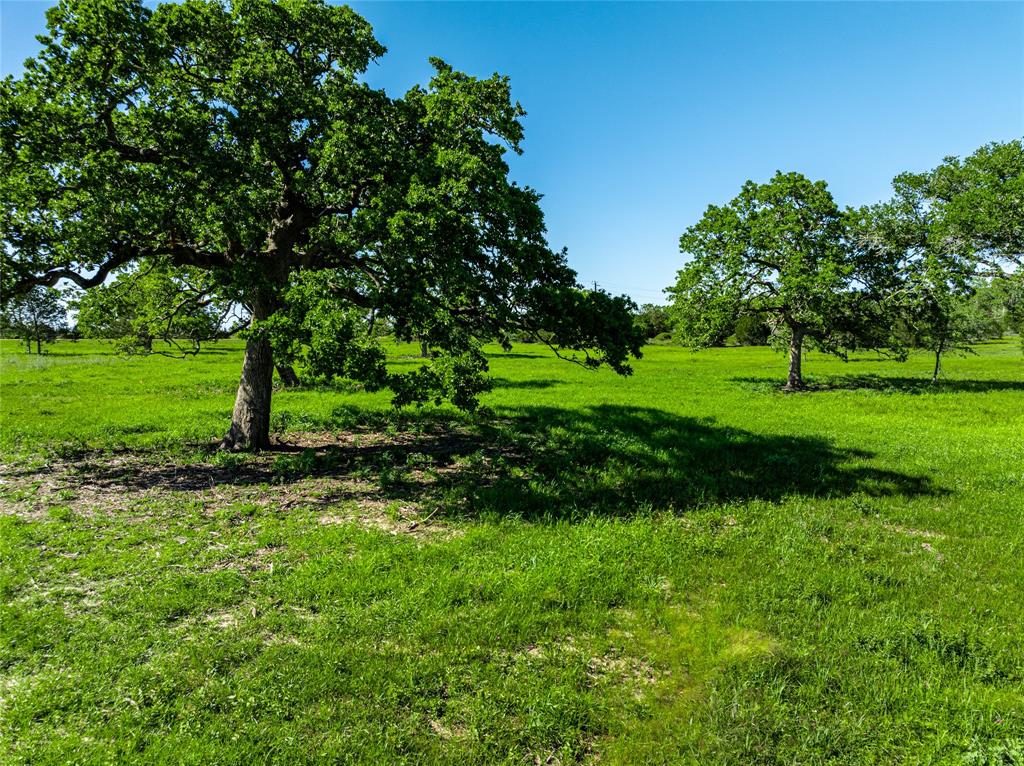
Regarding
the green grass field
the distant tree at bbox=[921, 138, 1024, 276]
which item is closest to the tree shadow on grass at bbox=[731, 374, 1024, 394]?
the distant tree at bbox=[921, 138, 1024, 276]

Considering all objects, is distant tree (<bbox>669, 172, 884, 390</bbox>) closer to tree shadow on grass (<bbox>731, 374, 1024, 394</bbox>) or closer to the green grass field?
tree shadow on grass (<bbox>731, 374, 1024, 394</bbox>)

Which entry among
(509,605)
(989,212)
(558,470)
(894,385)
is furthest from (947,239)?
(509,605)

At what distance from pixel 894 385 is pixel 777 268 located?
11.8 metres

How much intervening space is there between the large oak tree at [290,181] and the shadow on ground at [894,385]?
92.8ft

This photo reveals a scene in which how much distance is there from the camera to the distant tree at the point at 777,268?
31.3 meters

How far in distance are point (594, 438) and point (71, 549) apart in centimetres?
1417

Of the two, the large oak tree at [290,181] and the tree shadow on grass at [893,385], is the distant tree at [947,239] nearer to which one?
the tree shadow on grass at [893,385]

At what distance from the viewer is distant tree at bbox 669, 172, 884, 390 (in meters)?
31.3

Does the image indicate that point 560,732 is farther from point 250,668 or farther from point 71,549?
point 71,549

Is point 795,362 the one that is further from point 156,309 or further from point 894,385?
point 156,309

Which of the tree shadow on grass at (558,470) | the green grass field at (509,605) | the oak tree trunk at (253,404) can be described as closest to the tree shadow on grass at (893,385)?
the tree shadow on grass at (558,470)

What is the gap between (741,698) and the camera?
216 inches

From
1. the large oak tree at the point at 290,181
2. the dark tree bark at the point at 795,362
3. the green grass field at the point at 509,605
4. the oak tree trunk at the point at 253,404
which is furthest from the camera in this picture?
the dark tree bark at the point at 795,362

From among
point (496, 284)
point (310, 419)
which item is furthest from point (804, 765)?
point (310, 419)
